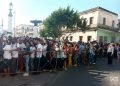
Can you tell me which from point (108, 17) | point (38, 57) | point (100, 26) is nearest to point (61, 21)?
point (100, 26)

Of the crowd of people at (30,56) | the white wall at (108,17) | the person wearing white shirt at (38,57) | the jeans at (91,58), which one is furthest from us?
the white wall at (108,17)

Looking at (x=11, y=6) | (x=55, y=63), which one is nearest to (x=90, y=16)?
(x=11, y=6)

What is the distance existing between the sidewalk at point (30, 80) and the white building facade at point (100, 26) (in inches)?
1269

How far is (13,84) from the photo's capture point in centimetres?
1041

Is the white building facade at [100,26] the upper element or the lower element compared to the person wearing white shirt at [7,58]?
upper

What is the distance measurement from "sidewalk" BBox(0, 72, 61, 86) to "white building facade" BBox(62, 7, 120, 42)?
1269 inches

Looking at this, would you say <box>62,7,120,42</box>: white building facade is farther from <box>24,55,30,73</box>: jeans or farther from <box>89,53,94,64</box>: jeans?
<box>24,55,30,73</box>: jeans

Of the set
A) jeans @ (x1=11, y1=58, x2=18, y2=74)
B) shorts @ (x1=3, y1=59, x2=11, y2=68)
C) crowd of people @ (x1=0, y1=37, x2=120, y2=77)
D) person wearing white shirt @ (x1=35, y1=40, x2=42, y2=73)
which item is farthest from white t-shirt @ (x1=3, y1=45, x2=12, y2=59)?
person wearing white shirt @ (x1=35, y1=40, x2=42, y2=73)

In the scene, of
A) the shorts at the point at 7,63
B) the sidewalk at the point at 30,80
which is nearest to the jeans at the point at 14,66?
the shorts at the point at 7,63

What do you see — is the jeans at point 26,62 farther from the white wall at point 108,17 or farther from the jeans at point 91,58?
the white wall at point 108,17

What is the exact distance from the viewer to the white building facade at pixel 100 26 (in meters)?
44.5

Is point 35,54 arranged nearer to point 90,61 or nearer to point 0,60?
point 0,60

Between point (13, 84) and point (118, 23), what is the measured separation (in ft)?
144

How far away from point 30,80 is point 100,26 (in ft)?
113
